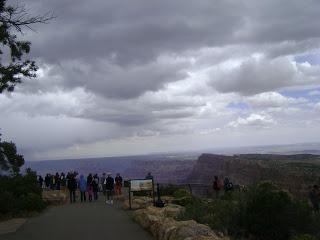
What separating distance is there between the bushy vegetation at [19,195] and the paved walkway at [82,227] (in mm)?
1372

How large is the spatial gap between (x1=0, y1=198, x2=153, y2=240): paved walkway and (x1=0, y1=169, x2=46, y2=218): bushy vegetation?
1.37m

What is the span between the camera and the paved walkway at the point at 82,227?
49.6ft

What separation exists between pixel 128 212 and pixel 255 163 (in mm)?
43559

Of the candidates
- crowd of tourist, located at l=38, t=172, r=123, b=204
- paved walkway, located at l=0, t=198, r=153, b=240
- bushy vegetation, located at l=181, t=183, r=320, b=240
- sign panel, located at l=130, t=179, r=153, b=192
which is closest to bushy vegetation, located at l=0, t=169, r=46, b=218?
paved walkway, located at l=0, t=198, r=153, b=240

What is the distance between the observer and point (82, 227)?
1712 centimetres

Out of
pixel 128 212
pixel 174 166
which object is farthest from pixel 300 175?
pixel 174 166

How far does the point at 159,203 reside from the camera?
19.5m

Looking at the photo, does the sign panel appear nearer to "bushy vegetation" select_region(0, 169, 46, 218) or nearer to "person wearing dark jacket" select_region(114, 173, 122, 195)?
"bushy vegetation" select_region(0, 169, 46, 218)

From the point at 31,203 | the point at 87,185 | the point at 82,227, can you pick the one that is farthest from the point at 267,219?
the point at 87,185

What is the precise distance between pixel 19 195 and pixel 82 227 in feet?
32.0

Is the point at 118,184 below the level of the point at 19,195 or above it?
above

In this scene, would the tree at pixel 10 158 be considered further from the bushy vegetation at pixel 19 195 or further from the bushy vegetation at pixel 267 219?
the bushy vegetation at pixel 267 219

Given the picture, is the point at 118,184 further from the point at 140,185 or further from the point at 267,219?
the point at 267,219

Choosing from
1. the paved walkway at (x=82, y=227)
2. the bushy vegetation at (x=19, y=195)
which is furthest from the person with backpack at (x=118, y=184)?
the paved walkway at (x=82, y=227)
